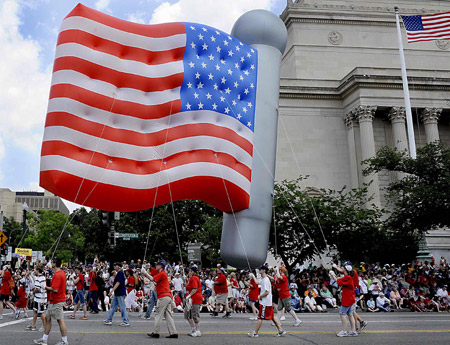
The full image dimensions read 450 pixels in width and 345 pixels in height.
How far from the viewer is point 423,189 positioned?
80.9ft

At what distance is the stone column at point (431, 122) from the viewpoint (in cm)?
4109

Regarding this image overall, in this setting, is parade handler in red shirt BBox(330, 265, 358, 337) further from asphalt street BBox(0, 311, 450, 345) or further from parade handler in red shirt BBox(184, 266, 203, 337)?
parade handler in red shirt BBox(184, 266, 203, 337)

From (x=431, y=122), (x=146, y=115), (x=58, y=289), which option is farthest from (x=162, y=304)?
(x=431, y=122)

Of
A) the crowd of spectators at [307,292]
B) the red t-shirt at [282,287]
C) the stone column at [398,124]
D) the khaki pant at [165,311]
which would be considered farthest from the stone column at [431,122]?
the khaki pant at [165,311]

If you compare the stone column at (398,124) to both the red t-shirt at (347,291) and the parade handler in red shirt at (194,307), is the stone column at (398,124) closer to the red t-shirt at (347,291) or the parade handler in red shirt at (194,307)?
the red t-shirt at (347,291)

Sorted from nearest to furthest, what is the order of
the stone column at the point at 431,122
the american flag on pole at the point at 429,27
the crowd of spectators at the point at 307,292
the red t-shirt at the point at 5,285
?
the red t-shirt at the point at 5,285
the crowd of spectators at the point at 307,292
the american flag on pole at the point at 429,27
the stone column at the point at 431,122

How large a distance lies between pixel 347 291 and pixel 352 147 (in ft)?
103

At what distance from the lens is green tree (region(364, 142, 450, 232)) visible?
2428 cm

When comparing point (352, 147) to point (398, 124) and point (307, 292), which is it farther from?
point (307, 292)

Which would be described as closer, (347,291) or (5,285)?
(347,291)

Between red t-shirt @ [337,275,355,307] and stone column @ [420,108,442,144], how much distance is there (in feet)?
106

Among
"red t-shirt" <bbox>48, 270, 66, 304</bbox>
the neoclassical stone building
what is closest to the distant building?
the neoclassical stone building

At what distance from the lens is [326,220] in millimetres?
27906

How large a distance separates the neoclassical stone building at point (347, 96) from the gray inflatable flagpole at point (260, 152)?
2924cm
